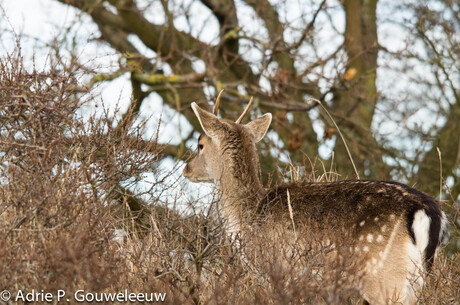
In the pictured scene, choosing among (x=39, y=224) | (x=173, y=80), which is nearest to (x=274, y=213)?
(x=39, y=224)

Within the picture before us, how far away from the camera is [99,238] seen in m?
4.51

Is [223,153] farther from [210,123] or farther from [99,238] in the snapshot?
[99,238]

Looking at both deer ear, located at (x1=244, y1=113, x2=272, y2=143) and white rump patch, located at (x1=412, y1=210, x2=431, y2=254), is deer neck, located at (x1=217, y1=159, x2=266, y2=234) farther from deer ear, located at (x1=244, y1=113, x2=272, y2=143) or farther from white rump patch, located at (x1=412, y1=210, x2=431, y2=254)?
white rump patch, located at (x1=412, y1=210, x2=431, y2=254)

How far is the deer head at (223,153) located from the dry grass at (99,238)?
776mm

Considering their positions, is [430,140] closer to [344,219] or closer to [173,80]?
[173,80]

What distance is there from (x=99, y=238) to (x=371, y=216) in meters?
2.01

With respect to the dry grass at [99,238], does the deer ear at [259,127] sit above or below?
above

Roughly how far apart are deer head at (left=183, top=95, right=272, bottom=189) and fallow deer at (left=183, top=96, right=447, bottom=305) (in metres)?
0.01

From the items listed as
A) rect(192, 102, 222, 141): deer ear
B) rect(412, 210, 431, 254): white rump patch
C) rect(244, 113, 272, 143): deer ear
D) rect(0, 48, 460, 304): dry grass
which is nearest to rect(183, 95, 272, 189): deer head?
rect(192, 102, 222, 141): deer ear

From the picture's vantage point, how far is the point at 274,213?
5.66 m

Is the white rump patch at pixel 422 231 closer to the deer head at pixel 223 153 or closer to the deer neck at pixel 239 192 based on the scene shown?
the deer neck at pixel 239 192

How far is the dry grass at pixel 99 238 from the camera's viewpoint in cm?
401

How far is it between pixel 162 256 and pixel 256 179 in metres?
1.52

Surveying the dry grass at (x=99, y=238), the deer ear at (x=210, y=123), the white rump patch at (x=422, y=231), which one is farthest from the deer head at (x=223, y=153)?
the white rump patch at (x=422, y=231)
